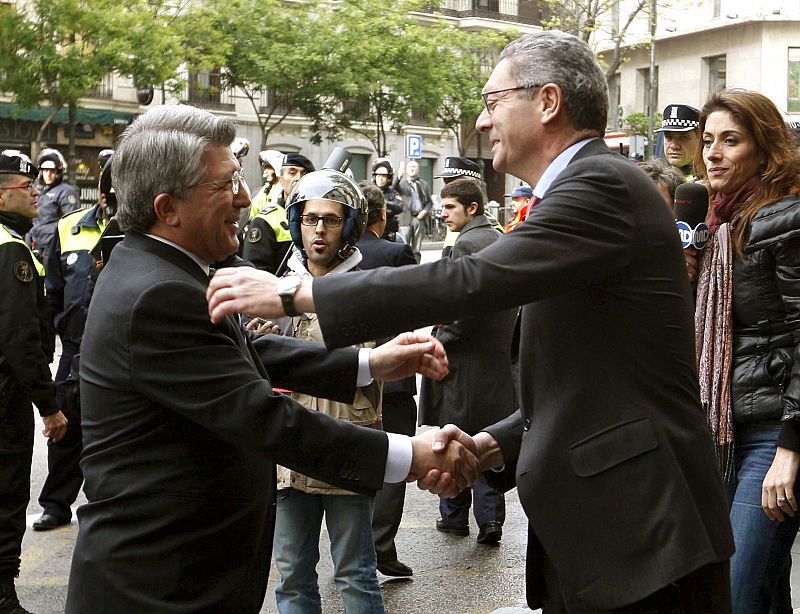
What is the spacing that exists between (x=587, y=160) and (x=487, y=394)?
4228 millimetres

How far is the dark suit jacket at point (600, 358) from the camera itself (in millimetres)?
2555

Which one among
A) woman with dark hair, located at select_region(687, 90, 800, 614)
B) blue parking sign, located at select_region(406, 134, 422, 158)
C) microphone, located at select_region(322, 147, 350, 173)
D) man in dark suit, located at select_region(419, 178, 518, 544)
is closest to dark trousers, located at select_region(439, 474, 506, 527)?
man in dark suit, located at select_region(419, 178, 518, 544)

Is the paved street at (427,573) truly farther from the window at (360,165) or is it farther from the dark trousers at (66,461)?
the window at (360,165)

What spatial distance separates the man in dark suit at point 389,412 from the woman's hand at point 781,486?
257 cm

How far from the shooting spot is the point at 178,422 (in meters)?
2.78

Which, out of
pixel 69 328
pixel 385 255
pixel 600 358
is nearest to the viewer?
pixel 600 358

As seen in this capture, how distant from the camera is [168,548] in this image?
8.95ft

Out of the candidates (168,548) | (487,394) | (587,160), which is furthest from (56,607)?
(587,160)

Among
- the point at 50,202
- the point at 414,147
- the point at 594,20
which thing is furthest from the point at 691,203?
the point at 414,147

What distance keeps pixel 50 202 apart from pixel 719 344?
1164cm

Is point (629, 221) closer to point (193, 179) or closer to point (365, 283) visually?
point (365, 283)

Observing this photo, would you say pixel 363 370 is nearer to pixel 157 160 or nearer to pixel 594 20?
pixel 157 160

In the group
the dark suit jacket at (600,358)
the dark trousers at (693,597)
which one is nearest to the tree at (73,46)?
the dark suit jacket at (600,358)

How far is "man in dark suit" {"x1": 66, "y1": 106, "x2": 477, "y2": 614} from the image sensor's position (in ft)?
8.93
